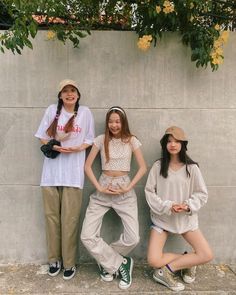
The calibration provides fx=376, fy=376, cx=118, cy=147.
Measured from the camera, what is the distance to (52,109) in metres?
3.78

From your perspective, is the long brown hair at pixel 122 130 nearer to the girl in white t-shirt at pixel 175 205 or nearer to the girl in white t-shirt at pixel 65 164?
the girl in white t-shirt at pixel 65 164

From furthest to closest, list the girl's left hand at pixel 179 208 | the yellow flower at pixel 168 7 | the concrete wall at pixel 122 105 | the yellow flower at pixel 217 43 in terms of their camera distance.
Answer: the concrete wall at pixel 122 105
the yellow flower at pixel 217 43
the girl's left hand at pixel 179 208
the yellow flower at pixel 168 7

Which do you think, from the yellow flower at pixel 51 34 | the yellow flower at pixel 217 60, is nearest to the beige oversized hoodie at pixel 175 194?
the yellow flower at pixel 217 60

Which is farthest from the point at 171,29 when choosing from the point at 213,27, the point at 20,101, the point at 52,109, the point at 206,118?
the point at 20,101

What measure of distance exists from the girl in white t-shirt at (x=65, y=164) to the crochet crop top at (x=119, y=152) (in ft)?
0.62

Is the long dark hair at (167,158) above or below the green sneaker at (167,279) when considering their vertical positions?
above

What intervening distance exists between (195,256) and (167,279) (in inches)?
14.0

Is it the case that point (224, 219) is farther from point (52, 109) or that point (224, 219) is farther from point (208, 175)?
point (52, 109)

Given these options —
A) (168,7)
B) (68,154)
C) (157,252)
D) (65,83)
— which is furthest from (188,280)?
(168,7)

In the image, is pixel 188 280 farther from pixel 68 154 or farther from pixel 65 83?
pixel 65 83

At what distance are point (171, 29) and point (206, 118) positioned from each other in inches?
39.1

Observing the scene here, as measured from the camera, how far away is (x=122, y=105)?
13.0 ft

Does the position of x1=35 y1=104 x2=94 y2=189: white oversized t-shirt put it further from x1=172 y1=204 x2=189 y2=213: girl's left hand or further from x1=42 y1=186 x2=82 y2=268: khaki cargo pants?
x1=172 y1=204 x2=189 y2=213: girl's left hand

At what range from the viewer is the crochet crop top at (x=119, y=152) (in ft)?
12.3
